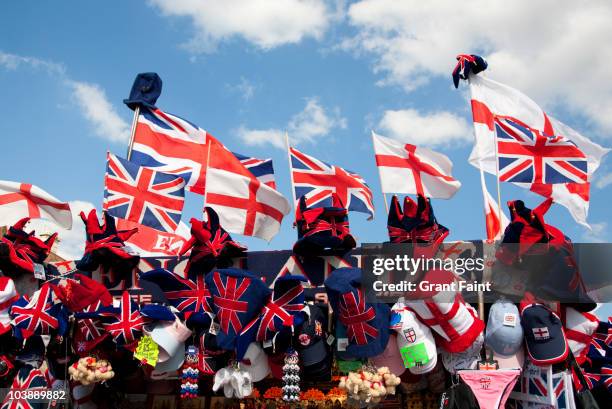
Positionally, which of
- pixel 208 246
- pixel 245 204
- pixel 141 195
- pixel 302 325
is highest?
pixel 141 195

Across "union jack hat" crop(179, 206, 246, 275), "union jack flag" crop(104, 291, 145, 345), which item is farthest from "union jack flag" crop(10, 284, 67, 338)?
"union jack hat" crop(179, 206, 246, 275)

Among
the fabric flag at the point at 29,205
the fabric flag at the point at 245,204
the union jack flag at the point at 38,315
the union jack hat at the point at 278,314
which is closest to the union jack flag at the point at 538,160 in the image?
the fabric flag at the point at 245,204

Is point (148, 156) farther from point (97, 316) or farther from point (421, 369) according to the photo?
point (421, 369)

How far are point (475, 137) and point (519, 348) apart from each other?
399 centimetres

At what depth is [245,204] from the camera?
1203 centimetres

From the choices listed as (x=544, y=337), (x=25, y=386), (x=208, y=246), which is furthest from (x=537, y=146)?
(x=25, y=386)

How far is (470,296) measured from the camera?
31.6ft

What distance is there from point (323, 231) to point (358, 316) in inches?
57.9

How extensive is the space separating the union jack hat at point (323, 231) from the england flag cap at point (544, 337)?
2644 mm

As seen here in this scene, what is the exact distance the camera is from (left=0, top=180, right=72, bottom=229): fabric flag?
1186 centimetres

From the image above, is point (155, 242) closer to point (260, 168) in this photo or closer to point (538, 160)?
point (260, 168)

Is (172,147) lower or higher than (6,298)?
higher

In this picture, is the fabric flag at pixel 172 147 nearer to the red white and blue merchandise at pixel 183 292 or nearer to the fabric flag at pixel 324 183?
the fabric flag at pixel 324 183

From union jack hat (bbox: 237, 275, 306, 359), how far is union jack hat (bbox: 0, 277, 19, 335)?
3735 mm
